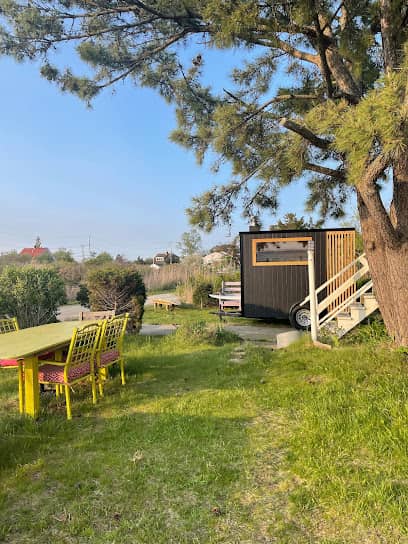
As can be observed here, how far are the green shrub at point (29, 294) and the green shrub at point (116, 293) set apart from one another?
65 centimetres

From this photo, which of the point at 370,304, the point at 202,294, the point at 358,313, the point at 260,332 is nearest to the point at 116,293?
the point at 260,332

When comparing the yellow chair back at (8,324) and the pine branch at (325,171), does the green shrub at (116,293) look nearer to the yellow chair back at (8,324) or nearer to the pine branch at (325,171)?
the yellow chair back at (8,324)

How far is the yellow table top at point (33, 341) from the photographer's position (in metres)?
3.04

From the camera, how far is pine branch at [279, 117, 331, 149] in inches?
148

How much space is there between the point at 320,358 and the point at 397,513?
9.41 feet

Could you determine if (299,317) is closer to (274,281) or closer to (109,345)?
(274,281)

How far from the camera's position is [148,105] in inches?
278

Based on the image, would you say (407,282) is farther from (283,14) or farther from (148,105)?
(148,105)

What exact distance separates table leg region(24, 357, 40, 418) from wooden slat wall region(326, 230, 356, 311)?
6186mm

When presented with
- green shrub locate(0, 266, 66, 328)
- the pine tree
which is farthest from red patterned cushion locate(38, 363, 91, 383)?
green shrub locate(0, 266, 66, 328)

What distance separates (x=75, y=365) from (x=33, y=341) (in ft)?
1.63

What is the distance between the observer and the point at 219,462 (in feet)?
8.04

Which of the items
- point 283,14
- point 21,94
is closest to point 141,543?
point 283,14

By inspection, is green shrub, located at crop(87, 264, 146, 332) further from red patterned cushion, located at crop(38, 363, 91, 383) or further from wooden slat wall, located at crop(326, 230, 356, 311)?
wooden slat wall, located at crop(326, 230, 356, 311)
